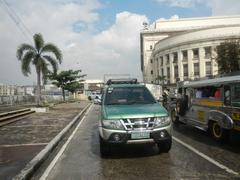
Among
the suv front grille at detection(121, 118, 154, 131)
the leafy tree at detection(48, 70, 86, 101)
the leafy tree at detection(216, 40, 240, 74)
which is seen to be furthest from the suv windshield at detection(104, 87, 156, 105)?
the leafy tree at detection(48, 70, 86, 101)

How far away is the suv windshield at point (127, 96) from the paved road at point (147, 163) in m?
1.32

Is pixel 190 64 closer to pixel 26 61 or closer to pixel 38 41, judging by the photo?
pixel 38 41

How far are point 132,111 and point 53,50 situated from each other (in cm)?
2436

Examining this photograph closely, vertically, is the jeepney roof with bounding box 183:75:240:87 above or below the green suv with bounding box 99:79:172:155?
above

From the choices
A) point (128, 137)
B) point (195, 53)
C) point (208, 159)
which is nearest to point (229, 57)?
point (208, 159)

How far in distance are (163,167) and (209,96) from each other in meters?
4.27

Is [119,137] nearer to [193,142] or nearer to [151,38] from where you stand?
[193,142]

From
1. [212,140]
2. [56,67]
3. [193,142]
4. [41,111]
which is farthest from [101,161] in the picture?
[56,67]

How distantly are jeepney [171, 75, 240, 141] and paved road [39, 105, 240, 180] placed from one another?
2.15ft

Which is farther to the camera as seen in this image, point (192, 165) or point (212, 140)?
point (212, 140)

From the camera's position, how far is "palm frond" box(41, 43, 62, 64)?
30386mm

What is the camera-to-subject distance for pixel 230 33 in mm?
81625

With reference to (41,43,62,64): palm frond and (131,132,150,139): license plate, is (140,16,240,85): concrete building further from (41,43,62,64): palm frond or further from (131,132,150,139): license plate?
(131,132,150,139): license plate

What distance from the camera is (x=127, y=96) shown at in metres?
9.08
